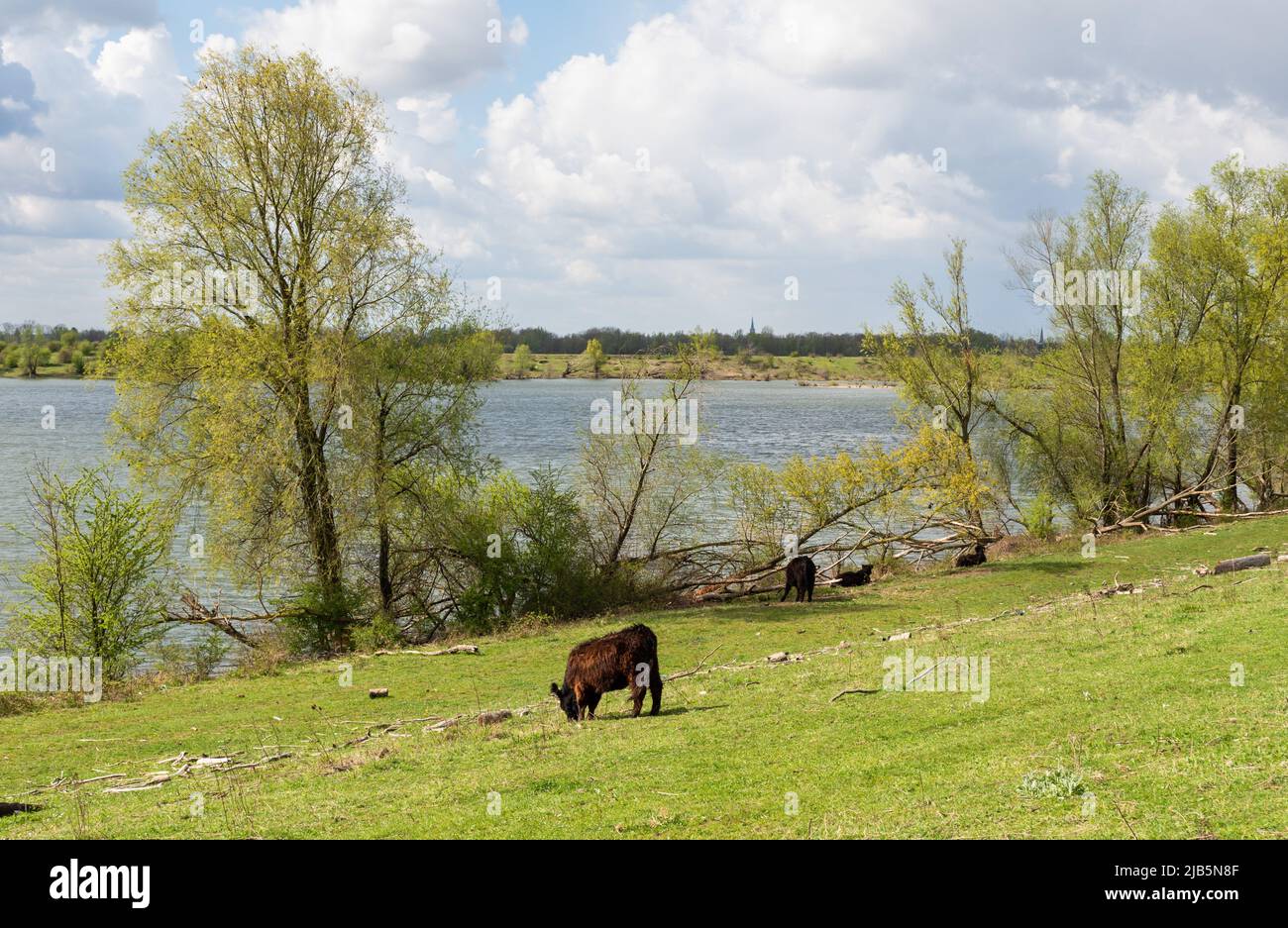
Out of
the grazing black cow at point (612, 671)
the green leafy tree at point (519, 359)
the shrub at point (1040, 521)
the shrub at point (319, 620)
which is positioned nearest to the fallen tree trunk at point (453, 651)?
the shrub at point (319, 620)

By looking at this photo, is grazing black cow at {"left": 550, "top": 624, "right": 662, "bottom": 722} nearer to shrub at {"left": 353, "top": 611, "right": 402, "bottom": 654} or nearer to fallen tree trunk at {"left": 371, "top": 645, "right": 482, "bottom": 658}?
fallen tree trunk at {"left": 371, "top": 645, "right": 482, "bottom": 658}

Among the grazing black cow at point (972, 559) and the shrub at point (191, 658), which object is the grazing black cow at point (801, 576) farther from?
the shrub at point (191, 658)

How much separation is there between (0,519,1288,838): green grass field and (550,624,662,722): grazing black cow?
477 millimetres

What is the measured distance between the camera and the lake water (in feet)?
149

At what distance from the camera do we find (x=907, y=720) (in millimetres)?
13461

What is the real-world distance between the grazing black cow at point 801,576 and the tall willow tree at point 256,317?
15.2 m

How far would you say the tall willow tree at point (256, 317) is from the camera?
31891 mm

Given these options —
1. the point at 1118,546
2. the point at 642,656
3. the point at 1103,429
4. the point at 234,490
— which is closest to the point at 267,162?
the point at 234,490

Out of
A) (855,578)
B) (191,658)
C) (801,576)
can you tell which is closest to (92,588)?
(191,658)

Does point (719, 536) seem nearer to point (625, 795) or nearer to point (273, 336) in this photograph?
point (273, 336)

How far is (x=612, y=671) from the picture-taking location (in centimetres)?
1598

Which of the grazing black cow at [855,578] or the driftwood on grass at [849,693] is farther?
the grazing black cow at [855,578]

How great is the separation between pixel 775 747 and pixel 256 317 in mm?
26638

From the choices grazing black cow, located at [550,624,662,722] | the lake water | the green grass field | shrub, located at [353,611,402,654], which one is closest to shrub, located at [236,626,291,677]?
shrub, located at [353,611,402,654]
